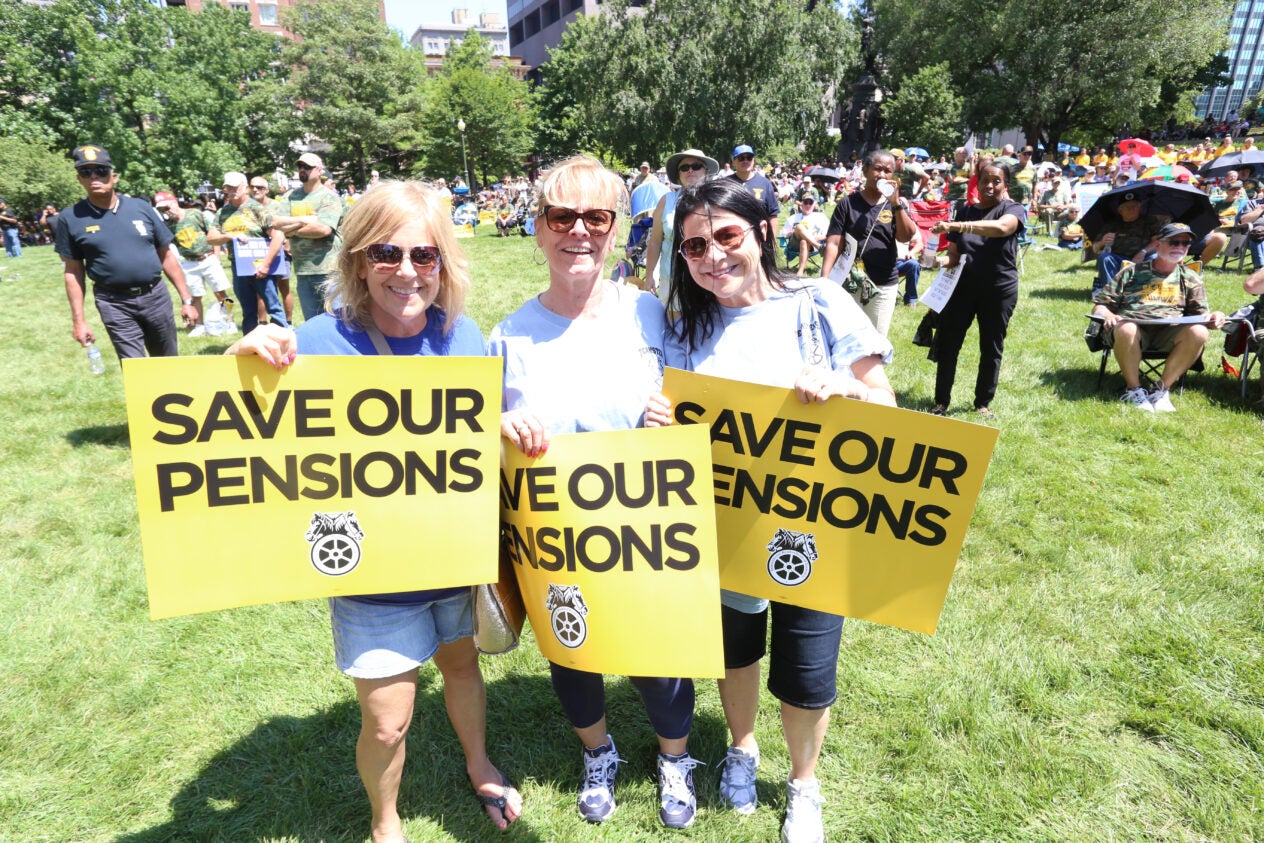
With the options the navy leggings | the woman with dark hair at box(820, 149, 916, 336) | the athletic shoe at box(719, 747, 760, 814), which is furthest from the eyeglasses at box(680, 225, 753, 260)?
the woman with dark hair at box(820, 149, 916, 336)

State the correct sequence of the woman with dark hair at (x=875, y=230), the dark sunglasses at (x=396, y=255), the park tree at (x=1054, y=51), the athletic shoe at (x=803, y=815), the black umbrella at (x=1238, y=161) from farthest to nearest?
1. the park tree at (x=1054, y=51)
2. the black umbrella at (x=1238, y=161)
3. the woman with dark hair at (x=875, y=230)
4. the athletic shoe at (x=803, y=815)
5. the dark sunglasses at (x=396, y=255)

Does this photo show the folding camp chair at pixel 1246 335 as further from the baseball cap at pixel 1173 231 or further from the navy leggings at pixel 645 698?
the navy leggings at pixel 645 698

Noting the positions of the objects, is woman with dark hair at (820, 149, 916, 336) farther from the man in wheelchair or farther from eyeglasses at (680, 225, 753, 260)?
eyeglasses at (680, 225, 753, 260)

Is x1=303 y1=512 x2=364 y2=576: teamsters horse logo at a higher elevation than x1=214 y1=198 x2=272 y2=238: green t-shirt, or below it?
below

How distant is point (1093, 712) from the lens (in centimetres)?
295

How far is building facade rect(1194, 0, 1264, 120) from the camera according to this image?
119125 millimetres

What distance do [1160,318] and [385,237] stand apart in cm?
715

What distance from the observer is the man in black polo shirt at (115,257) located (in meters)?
5.47

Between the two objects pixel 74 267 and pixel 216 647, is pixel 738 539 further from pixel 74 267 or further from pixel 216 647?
pixel 74 267

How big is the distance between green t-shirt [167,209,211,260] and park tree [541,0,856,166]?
102ft

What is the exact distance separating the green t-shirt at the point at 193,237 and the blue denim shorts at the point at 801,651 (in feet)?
33.2

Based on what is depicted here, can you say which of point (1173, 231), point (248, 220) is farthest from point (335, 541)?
point (248, 220)

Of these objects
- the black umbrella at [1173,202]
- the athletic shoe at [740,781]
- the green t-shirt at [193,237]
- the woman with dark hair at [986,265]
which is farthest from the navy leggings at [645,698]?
the green t-shirt at [193,237]

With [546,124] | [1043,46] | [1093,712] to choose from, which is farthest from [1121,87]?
[1093,712]
